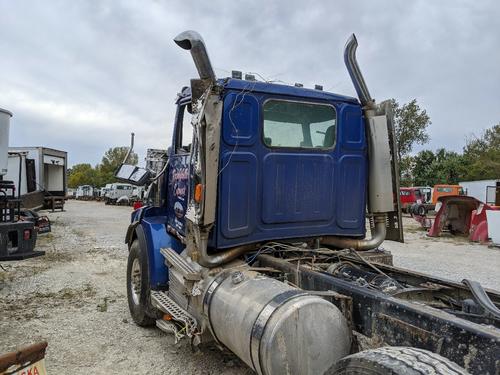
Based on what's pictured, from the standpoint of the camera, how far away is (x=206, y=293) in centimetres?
337

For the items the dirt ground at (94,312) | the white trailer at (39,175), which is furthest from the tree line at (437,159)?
the dirt ground at (94,312)

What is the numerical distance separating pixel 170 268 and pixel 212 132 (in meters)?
1.52

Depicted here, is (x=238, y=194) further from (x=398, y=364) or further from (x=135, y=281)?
(x=135, y=281)

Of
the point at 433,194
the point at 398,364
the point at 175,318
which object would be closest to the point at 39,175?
the point at 175,318

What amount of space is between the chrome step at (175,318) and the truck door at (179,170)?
2.12 ft

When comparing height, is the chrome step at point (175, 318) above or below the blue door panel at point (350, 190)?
below

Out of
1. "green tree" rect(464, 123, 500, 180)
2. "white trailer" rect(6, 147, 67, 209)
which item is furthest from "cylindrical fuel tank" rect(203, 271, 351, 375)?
"green tree" rect(464, 123, 500, 180)

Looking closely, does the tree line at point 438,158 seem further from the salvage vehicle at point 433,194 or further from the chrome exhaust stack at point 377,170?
the chrome exhaust stack at point 377,170

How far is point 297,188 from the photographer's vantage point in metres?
3.98

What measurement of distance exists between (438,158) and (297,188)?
41.5 meters

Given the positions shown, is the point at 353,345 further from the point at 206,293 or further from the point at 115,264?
the point at 115,264

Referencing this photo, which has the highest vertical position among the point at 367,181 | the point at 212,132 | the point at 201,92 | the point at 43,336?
the point at 201,92

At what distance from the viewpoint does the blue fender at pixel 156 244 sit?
4562mm

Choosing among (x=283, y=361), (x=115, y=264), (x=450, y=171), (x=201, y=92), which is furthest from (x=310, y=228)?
(x=450, y=171)
